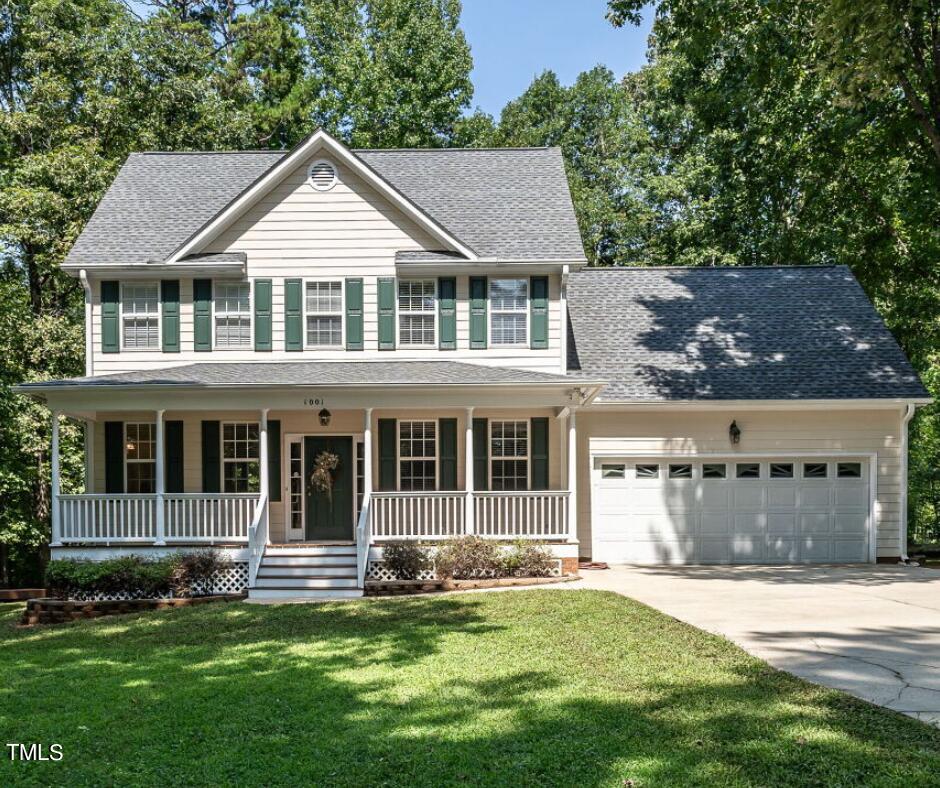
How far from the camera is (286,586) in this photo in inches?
569

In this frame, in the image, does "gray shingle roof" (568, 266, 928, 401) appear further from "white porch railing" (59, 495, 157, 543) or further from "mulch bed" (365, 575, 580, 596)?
"white porch railing" (59, 495, 157, 543)

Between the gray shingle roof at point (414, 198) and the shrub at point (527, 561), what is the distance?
18.2 ft

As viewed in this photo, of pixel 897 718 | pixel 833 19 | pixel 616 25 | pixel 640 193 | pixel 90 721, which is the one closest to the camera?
pixel 897 718

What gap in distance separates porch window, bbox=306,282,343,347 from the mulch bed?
16.4 feet

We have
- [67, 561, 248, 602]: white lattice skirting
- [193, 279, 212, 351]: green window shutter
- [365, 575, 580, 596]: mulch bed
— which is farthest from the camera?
[193, 279, 212, 351]: green window shutter

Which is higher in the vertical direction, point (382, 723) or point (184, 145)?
point (184, 145)

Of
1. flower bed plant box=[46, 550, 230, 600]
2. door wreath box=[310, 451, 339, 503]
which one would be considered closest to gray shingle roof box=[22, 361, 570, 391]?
door wreath box=[310, 451, 339, 503]

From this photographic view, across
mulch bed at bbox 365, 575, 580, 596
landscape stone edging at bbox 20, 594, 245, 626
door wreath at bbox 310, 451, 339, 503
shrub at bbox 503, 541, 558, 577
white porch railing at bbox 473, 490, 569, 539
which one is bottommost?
landscape stone edging at bbox 20, 594, 245, 626

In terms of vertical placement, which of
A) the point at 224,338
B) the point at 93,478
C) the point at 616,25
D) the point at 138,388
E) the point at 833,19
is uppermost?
the point at 616,25

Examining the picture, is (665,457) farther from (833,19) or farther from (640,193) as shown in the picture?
(640,193)

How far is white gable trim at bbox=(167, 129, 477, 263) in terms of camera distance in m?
16.8

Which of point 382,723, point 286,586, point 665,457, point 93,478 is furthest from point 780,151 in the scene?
point 382,723

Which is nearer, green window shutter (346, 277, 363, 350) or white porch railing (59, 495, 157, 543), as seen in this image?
white porch railing (59, 495, 157, 543)

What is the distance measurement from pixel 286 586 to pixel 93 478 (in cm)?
519
